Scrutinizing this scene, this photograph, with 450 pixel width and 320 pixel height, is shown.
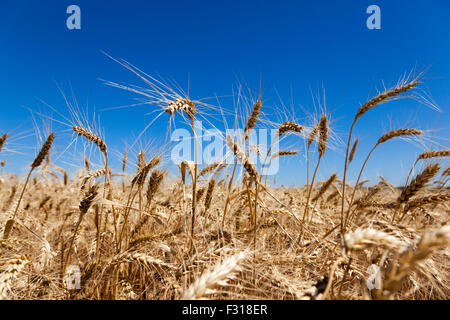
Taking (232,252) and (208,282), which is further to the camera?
(232,252)

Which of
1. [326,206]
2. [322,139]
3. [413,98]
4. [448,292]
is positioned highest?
[413,98]

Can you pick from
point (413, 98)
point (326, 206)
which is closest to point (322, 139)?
point (413, 98)

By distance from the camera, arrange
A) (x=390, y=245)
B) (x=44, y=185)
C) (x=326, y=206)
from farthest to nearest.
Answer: (x=44, y=185), (x=326, y=206), (x=390, y=245)

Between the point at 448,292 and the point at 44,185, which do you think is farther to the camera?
the point at 44,185

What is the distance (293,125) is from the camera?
2.19m

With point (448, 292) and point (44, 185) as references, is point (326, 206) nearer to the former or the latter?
point (448, 292)

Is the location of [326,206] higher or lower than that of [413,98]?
lower

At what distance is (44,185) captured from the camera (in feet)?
17.3

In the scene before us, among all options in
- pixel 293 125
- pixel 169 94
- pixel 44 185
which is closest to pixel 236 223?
pixel 293 125
